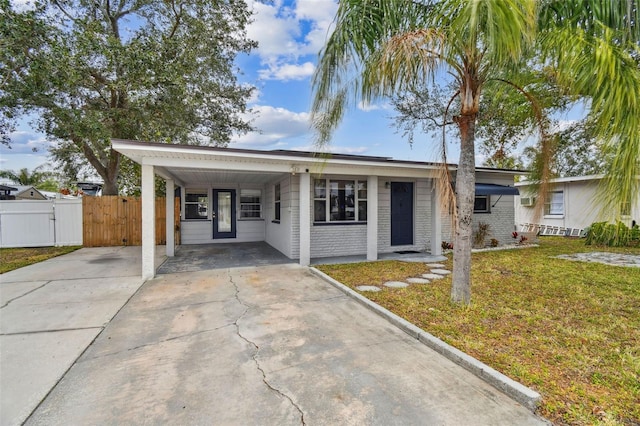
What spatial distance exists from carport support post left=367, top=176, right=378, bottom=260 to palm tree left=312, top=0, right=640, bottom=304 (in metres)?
3.65

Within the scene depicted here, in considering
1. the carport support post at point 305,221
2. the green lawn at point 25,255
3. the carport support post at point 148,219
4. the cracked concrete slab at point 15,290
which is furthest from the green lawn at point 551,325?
the green lawn at point 25,255

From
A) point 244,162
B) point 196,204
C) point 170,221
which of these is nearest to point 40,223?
point 196,204

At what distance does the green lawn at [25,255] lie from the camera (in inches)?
293

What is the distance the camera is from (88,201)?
10930 millimetres

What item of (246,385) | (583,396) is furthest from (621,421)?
(246,385)

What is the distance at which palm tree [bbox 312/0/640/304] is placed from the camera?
2490 mm

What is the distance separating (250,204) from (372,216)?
19.7 feet

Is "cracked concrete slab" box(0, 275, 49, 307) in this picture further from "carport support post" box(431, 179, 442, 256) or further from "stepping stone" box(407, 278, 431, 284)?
"carport support post" box(431, 179, 442, 256)

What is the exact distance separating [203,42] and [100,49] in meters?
3.63

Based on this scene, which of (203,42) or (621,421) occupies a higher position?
(203,42)

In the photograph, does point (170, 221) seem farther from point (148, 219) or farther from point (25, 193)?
point (25, 193)

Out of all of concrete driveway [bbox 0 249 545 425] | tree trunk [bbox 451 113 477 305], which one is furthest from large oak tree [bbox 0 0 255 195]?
tree trunk [bbox 451 113 477 305]

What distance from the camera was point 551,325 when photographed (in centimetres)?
376

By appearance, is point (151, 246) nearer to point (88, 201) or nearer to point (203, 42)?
point (88, 201)
